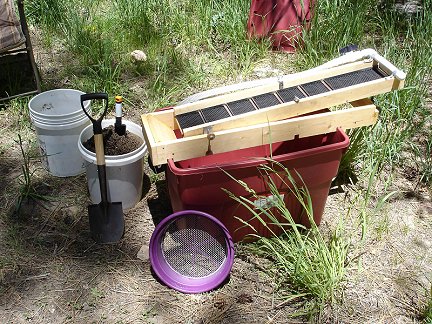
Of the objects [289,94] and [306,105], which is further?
[289,94]

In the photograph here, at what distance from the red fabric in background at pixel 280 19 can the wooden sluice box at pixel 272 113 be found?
1432mm

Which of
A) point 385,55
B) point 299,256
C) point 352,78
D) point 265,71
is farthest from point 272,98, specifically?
point 265,71

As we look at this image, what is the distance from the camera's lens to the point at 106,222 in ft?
8.71

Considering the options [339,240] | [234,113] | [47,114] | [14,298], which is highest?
[234,113]

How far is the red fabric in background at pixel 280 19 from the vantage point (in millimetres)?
3974

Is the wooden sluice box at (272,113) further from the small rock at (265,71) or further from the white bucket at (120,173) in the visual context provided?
the small rock at (265,71)

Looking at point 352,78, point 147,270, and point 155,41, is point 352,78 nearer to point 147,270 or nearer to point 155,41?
point 147,270

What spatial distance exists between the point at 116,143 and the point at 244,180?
773mm

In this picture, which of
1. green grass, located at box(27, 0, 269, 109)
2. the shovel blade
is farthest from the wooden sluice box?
green grass, located at box(27, 0, 269, 109)

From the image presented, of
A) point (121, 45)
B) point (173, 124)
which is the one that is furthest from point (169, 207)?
point (121, 45)

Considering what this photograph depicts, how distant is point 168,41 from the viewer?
4.10 meters

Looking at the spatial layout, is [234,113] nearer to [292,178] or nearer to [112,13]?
[292,178]

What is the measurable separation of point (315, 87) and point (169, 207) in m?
1.02

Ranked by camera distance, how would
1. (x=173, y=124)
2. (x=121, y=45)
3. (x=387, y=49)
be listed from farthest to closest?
(x=121, y=45)
(x=387, y=49)
(x=173, y=124)
